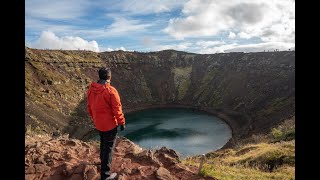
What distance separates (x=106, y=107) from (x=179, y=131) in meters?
77.7

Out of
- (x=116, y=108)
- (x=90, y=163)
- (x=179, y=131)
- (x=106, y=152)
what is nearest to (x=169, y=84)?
(x=179, y=131)

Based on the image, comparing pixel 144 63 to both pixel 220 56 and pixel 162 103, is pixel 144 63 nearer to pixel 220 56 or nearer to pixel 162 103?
pixel 162 103

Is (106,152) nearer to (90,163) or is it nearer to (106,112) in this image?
(106,112)

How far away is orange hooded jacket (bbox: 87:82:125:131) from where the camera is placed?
367 inches

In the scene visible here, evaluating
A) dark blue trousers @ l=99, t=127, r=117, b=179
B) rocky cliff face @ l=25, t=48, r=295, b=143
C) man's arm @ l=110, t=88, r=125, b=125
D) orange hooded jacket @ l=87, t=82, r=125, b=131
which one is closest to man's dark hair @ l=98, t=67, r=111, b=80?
orange hooded jacket @ l=87, t=82, r=125, b=131

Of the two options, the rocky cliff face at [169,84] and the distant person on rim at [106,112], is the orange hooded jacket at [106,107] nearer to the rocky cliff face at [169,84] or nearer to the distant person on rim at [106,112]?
the distant person on rim at [106,112]

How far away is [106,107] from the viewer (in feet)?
31.2

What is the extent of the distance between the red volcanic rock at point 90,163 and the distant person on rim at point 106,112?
0.86m

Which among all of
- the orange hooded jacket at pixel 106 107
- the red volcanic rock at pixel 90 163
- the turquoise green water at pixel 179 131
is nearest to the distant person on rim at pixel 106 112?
the orange hooded jacket at pixel 106 107

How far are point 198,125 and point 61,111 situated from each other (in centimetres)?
3840

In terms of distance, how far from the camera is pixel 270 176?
1303 cm
